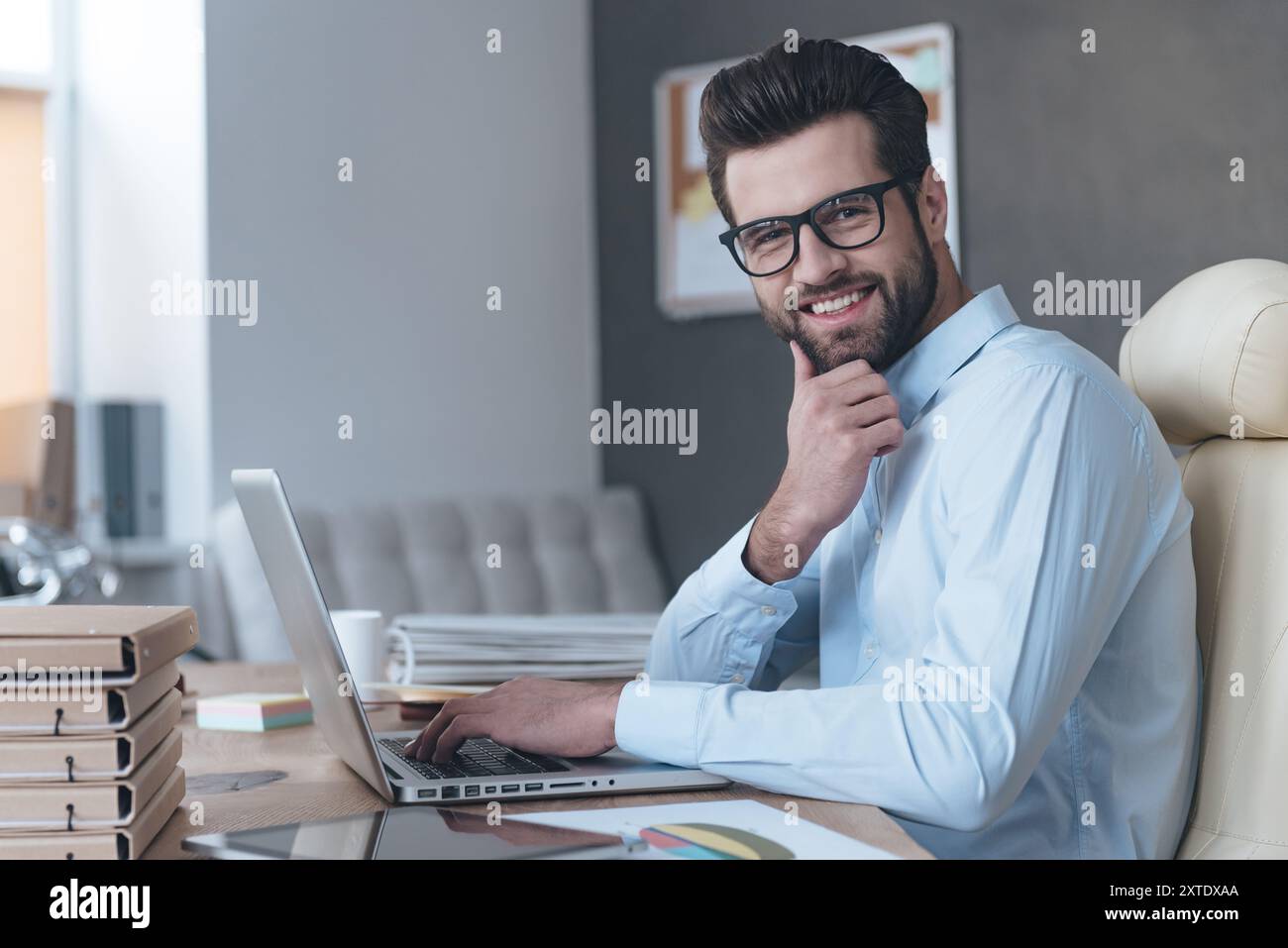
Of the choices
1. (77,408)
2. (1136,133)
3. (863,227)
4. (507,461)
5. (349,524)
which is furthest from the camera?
(507,461)

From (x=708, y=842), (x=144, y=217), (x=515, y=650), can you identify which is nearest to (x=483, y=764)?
(x=708, y=842)

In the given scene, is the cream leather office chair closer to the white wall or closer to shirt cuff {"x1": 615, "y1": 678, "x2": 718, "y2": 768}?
shirt cuff {"x1": 615, "y1": 678, "x2": 718, "y2": 768}

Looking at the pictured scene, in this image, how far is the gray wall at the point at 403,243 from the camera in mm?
2740

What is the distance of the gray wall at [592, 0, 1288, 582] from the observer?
2.35m

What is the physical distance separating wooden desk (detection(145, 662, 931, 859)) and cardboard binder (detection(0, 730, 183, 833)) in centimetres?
4

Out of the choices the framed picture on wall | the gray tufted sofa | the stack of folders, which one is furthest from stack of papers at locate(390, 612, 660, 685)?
the framed picture on wall

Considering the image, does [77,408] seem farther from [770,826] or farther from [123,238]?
[770,826]

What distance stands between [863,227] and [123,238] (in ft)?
7.10

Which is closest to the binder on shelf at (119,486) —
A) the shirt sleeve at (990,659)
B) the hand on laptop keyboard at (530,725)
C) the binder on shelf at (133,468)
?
the binder on shelf at (133,468)

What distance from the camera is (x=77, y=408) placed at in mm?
2889

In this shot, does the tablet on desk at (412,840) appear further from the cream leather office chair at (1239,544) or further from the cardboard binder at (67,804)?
the cream leather office chair at (1239,544)

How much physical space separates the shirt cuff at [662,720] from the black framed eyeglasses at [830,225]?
446 mm
